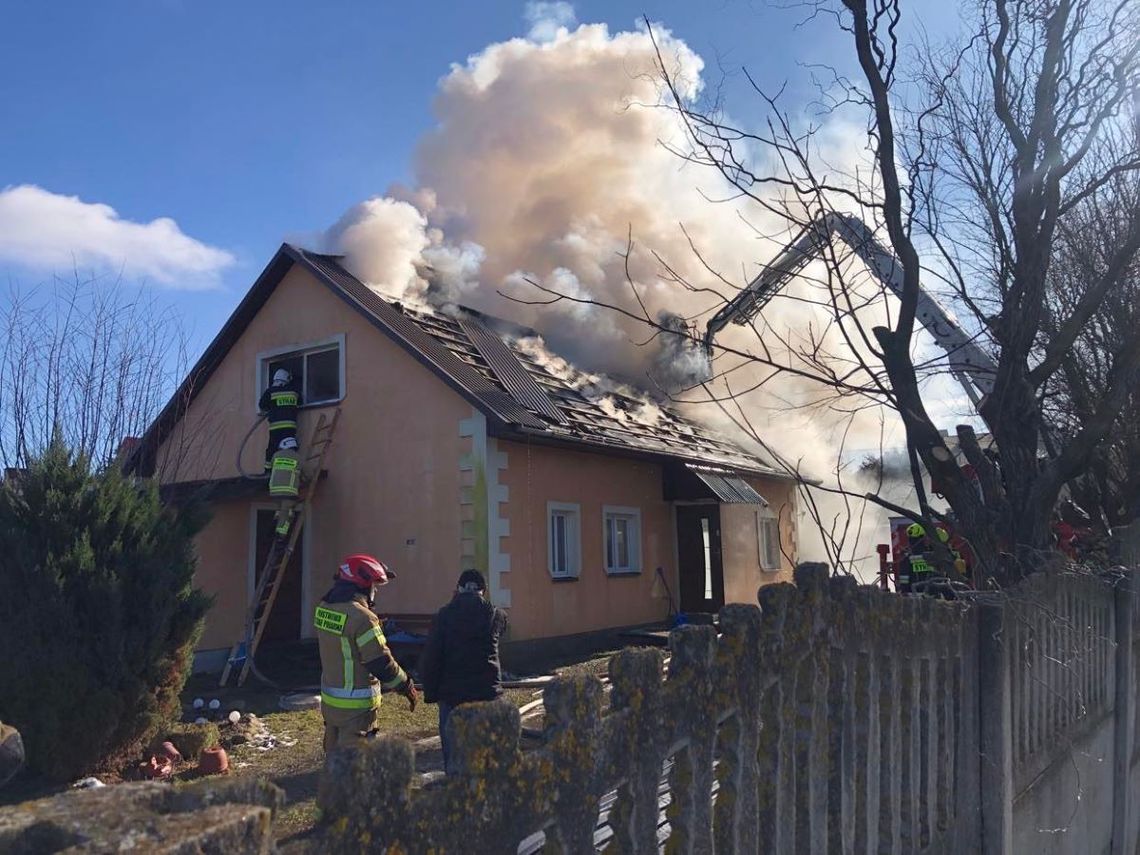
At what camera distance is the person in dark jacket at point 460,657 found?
623cm

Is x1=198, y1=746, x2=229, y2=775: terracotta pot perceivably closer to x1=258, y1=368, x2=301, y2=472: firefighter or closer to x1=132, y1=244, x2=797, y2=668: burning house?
x1=132, y1=244, x2=797, y2=668: burning house

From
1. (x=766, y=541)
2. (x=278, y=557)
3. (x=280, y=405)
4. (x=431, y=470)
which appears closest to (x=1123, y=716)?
(x=431, y=470)

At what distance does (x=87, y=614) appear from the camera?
652 cm

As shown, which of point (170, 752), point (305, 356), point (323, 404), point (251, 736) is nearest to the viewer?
point (170, 752)

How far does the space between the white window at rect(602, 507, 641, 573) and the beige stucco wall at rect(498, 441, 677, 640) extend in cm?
13

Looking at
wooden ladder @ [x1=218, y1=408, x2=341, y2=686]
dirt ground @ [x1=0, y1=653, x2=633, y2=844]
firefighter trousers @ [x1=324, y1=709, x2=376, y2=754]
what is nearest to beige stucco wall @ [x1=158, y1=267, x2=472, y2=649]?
wooden ladder @ [x1=218, y1=408, x2=341, y2=686]

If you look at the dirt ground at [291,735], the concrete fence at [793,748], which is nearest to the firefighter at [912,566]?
the dirt ground at [291,735]

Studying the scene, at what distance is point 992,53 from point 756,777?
4187mm

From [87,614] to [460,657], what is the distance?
8.86 feet

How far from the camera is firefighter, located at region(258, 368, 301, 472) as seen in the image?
40.3ft

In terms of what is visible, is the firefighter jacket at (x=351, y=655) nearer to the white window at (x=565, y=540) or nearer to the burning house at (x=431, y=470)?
the burning house at (x=431, y=470)

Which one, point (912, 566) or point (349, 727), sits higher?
point (912, 566)

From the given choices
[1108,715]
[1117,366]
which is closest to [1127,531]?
[1108,715]

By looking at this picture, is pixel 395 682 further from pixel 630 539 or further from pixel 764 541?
pixel 764 541
